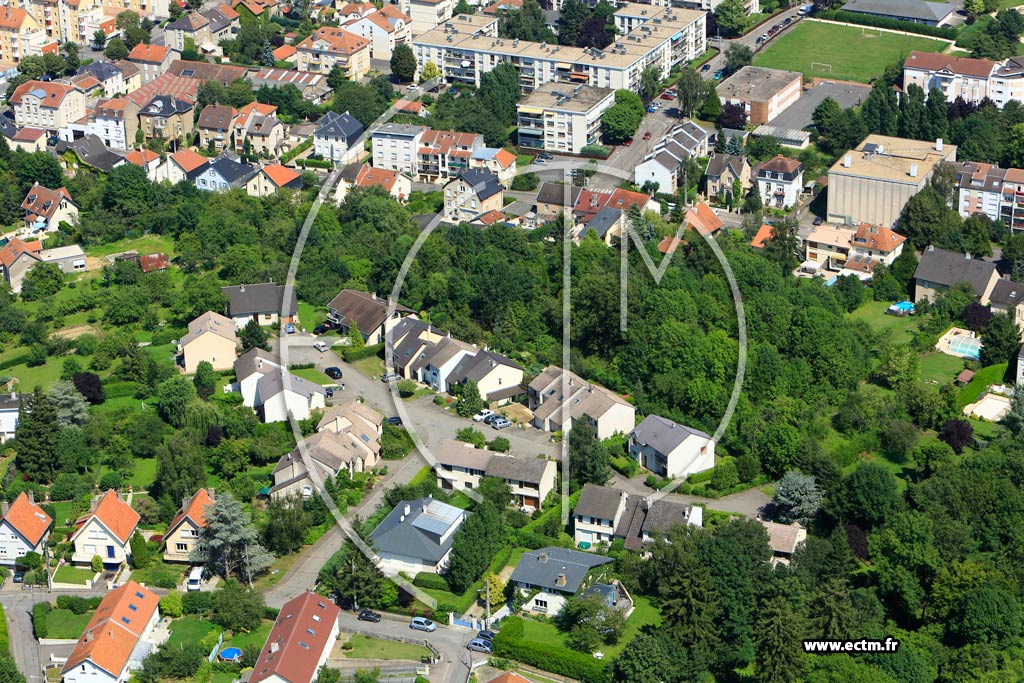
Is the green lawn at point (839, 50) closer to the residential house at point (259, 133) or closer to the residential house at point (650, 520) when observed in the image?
the residential house at point (259, 133)

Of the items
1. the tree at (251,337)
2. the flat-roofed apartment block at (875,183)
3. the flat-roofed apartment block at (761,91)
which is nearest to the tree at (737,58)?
the flat-roofed apartment block at (761,91)

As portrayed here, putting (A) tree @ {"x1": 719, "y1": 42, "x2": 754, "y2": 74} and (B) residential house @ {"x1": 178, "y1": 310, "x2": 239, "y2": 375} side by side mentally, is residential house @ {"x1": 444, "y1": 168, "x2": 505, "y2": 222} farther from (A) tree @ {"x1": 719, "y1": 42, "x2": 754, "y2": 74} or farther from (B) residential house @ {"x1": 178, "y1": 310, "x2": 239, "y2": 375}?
(A) tree @ {"x1": 719, "y1": 42, "x2": 754, "y2": 74}

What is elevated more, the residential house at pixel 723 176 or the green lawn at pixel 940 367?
the residential house at pixel 723 176

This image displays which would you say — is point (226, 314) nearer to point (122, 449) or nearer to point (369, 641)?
point (122, 449)

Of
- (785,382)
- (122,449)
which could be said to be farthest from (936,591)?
(122,449)

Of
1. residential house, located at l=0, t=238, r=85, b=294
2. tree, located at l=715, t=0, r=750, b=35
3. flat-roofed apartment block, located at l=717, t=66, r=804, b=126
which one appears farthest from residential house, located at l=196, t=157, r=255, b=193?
tree, located at l=715, t=0, r=750, b=35

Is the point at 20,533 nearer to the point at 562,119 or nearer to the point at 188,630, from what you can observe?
the point at 188,630
